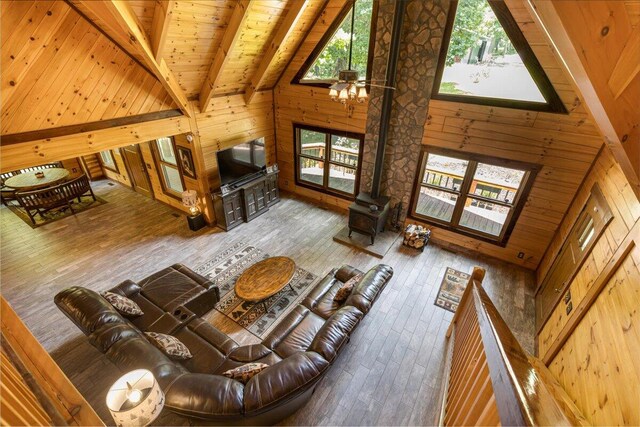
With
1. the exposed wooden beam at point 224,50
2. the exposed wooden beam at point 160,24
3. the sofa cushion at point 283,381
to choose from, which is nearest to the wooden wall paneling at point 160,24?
the exposed wooden beam at point 160,24

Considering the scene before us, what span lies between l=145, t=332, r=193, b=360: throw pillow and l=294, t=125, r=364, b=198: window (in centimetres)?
450

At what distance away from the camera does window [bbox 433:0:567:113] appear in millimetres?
3838

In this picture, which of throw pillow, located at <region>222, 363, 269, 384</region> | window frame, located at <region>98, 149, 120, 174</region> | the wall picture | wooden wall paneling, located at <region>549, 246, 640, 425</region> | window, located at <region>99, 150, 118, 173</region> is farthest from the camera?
window, located at <region>99, 150, 118, 173</region>

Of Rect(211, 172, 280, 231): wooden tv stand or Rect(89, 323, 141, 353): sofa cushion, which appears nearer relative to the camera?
Rect(89, 323, 141, 353): sofa cushion

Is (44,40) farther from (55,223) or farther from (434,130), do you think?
(434,130)

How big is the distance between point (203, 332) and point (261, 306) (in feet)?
3.40

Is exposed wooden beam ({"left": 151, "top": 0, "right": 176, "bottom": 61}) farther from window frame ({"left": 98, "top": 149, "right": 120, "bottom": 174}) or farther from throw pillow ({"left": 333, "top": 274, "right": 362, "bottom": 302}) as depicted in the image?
window frame ({"left": 98, "top": 149, "right": 120, "bottom": 174})

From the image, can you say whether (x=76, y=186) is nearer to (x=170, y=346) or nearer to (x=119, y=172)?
(x=119, y=172)

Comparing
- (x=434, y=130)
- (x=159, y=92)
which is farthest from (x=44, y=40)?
(x=434, y=130)

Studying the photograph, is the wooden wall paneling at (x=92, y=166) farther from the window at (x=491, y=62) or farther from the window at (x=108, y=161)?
the window at (x=491, y=62)

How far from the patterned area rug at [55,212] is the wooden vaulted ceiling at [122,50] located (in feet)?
12.9

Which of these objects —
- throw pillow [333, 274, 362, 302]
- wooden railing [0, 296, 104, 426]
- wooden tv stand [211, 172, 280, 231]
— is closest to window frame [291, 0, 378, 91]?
wooden tv stand [211, 172, 280, 231]

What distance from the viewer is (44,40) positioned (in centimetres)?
313

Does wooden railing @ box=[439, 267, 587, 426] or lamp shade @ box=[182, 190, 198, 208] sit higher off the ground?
wooden railing @ box=[439, 267, 587, 426]
